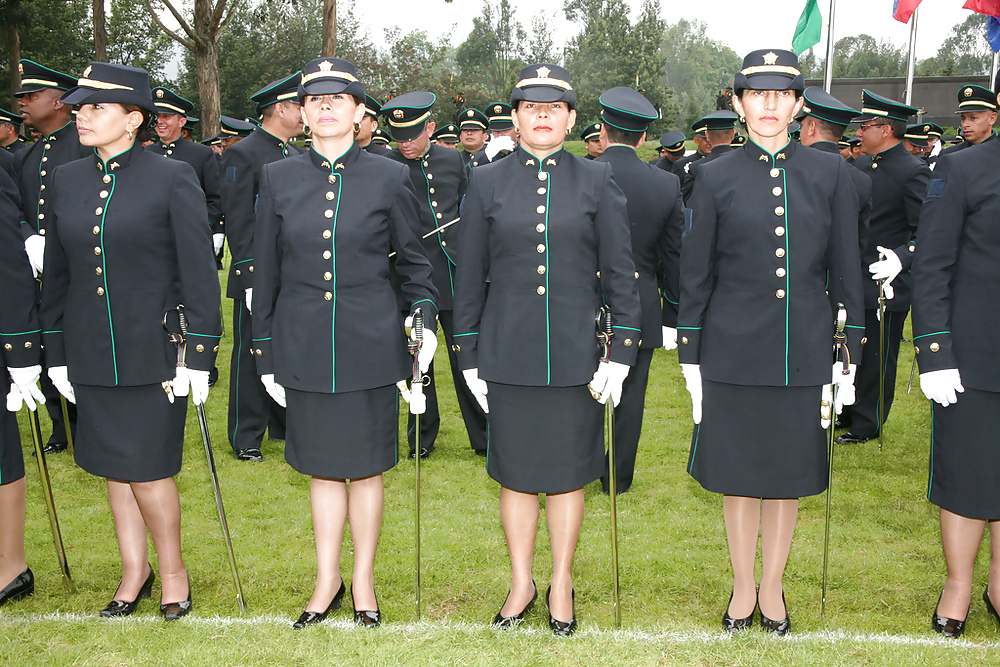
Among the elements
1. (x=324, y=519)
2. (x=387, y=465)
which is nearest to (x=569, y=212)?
(x=387, y=465)

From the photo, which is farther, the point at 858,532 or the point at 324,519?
the point at 858,532

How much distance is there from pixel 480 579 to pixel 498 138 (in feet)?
20.2

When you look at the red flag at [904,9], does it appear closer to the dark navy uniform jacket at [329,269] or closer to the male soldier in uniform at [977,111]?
the male soldier in uniform at [977,111]

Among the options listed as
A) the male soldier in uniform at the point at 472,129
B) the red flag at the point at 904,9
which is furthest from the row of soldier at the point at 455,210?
the red flag at the point at 904,9

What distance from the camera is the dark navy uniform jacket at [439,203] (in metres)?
6.12

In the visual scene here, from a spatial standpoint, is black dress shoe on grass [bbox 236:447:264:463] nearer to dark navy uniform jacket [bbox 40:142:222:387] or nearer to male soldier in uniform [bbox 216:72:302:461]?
male soldier in uniform [bbox 216:72:302:461]

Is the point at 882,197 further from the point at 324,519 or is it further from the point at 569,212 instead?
the point at 324,519

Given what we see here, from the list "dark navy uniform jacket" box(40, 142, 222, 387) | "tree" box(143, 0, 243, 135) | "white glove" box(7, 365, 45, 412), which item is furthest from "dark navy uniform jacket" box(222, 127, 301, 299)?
"tree" box(143, 0, 243, 135)

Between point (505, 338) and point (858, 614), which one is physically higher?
point (505, 338)

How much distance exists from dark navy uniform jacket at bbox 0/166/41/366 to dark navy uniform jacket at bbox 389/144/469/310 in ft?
8.77

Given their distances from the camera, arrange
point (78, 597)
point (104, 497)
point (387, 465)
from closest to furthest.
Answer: point (387, 465), point (78, 597), point (104, 497)

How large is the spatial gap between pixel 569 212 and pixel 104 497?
3696 mm

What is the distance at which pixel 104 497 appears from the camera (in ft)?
18.6

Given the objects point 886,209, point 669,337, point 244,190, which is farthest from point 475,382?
point 886,209
